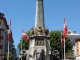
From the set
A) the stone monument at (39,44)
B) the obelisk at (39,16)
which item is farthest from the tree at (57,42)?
the stone monument at (39,44)

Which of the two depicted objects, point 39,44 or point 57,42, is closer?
point 39,44

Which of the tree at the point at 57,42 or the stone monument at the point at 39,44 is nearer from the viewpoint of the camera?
the stone monument at the point at 39,44

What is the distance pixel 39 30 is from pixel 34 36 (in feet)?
3.58

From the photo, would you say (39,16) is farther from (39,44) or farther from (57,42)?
(57,42)

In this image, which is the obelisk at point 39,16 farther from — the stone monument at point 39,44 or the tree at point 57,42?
the tree at point 57,42

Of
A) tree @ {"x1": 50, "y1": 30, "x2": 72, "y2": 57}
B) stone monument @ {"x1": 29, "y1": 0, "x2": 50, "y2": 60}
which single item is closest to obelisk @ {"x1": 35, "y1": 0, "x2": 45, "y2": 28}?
stone monument @ {"x1": 29, "y1": 0, "x2": 50, "y2": 60}

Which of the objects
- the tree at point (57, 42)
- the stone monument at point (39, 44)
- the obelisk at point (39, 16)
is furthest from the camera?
the tree at point (57, 42)

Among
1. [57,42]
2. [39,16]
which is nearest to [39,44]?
[39,16]

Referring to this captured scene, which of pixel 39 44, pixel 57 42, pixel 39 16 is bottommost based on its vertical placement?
pixel 39 44

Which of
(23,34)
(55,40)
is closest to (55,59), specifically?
(23,34)

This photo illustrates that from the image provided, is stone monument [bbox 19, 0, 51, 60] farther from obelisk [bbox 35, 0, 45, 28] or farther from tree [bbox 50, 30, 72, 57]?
tree [bbox 50, 30, 72, 57]

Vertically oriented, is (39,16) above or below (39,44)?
above

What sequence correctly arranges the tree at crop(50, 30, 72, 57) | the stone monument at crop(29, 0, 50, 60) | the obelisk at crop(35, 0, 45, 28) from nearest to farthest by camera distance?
the stone monument at crop(29, 0, 50, 60) → the obelisk at crop(35, 0, 45, 28) → the tree at crop(50, 30, 72, 57)

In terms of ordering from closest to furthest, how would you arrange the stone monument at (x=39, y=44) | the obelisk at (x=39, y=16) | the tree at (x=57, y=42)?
the stone monument at (x=39, y=44), the obelisk at (x=39, y=16), the tree at (x=57, y=42)
